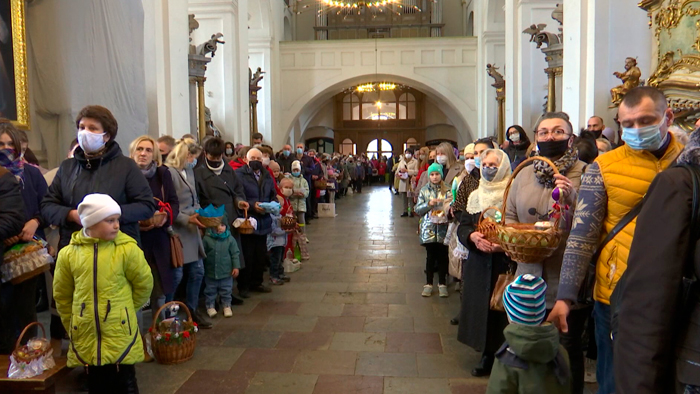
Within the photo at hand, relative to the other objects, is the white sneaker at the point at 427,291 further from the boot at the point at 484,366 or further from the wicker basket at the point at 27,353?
the wicker basket at the point at 27,353

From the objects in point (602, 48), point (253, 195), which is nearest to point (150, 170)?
point (253, 195)

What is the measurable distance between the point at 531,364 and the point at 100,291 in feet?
6.95

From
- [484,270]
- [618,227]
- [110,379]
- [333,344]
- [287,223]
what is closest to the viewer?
[618,227]

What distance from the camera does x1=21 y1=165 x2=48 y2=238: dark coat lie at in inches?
140

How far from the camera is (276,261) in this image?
6.46 meters

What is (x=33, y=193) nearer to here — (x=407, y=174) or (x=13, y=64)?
(x=13, y=64)

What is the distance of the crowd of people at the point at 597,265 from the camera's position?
1.42 m

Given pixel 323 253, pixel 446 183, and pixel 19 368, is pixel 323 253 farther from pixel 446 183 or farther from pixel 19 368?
pixel 19 368

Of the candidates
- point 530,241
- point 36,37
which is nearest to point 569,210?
point 530,241

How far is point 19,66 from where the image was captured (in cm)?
573

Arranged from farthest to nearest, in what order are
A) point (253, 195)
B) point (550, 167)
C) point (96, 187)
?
point (253, 195)
point (96, 187)
point (550, 167)

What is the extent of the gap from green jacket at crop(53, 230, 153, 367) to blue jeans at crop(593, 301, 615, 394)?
2.30 metres

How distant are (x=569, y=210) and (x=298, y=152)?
31.4 ft

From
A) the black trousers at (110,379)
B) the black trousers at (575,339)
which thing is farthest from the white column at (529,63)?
the black trousers at (110,379)
